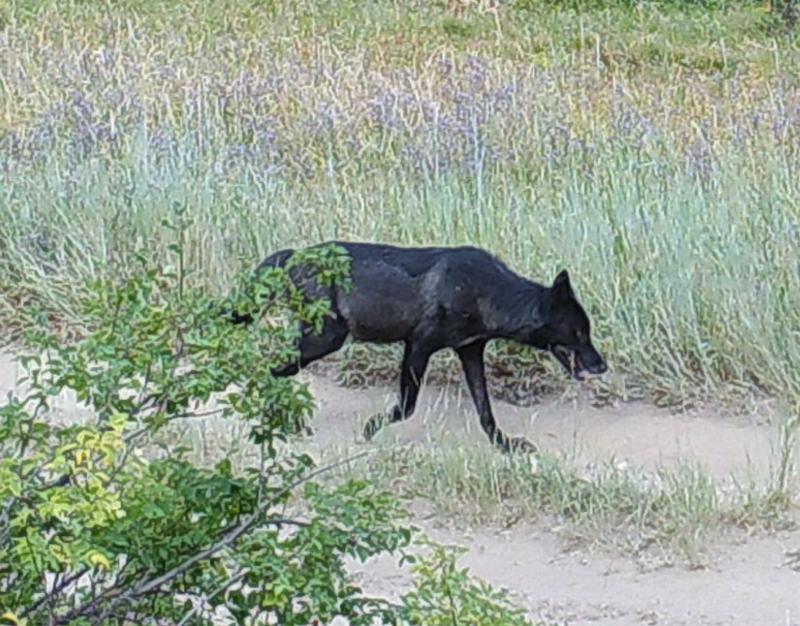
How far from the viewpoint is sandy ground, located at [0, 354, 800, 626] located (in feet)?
15.2

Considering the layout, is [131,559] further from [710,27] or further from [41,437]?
[710,27]

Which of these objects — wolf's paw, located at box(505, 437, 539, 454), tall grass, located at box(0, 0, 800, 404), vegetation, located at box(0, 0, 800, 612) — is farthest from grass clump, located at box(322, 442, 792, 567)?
tall grass, located at box(0, 0, 800, 404)

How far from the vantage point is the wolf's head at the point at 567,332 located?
18.8ft

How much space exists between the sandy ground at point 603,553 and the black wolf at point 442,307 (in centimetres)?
42

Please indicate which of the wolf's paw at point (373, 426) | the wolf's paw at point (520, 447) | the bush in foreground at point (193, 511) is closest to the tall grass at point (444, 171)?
the bush in foreground at point (193, 511)

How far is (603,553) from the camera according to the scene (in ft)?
16.5

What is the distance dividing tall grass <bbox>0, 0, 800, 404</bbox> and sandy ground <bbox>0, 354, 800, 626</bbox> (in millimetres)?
299

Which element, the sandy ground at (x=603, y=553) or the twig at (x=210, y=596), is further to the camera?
the sandy ground at (x=603, y=553)

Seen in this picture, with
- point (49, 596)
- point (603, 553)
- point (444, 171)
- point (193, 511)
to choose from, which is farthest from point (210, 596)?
point (444, 171)

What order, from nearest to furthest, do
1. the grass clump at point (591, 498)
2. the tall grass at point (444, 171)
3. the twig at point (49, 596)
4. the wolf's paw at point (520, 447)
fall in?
the twig at point (49, 596)
the grass clump at point (591, 498)
the wolf's paw at point (520, 447)
the tall grass at point (444, 171)

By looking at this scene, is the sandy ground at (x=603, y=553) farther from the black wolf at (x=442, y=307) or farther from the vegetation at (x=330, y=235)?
the black wolf at (x=442, y=307)

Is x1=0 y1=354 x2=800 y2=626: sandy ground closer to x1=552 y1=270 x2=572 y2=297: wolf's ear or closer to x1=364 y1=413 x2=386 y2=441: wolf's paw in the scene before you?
x1=364 y1=413 x2=386 y2=441: wolf's paw

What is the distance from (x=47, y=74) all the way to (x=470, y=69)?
3.28 meters

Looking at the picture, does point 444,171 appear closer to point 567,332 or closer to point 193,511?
point 567,332
